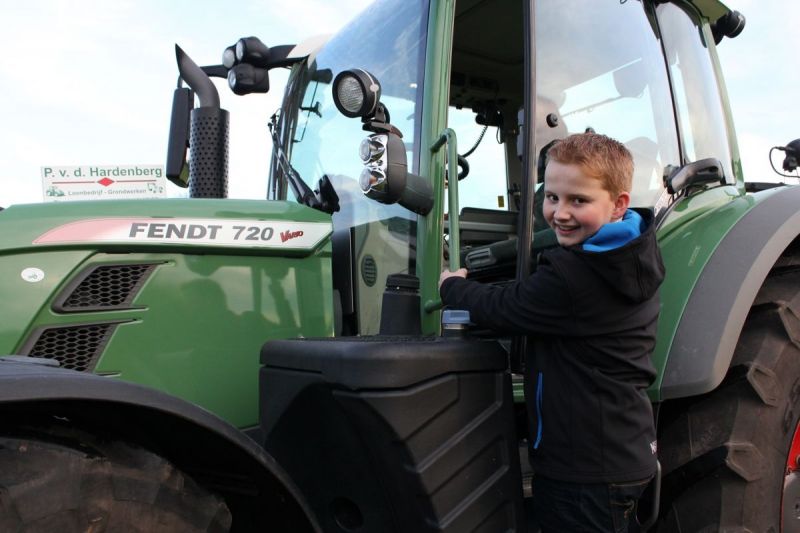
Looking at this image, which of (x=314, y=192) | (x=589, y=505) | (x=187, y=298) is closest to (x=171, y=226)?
(x=187, y=298)

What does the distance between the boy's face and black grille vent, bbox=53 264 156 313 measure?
1.17 meters

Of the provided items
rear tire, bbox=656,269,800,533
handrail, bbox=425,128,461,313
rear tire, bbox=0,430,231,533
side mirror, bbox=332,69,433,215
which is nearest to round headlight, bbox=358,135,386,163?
side mirror, bbox=332,69,433,215

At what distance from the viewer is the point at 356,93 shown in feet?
5.89

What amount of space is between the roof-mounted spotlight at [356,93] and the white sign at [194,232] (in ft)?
1.61

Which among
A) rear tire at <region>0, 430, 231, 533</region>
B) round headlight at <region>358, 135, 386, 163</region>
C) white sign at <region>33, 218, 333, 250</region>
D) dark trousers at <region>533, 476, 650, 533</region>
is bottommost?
dark trousers at <region>533, 476, 650, 533</region>

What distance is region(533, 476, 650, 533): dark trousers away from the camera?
1.61 meters

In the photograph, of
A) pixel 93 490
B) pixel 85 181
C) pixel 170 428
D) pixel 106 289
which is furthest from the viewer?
pixel 85 181

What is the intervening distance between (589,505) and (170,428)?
0.99m

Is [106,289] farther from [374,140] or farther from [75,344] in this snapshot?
[374,140]

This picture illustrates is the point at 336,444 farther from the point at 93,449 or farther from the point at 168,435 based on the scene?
the point at 93,449

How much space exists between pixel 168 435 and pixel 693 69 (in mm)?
2475

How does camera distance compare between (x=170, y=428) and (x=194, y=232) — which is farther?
(x=194, y=232)

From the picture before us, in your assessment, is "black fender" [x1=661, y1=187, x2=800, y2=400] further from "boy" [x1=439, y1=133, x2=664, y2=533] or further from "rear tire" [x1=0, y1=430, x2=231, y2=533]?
"rear tire" [x1=0, y1=430, x2=231, y2=533]

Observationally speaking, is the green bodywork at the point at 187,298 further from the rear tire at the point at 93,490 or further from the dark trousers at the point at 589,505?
the dark trousers at the point at 589,505
